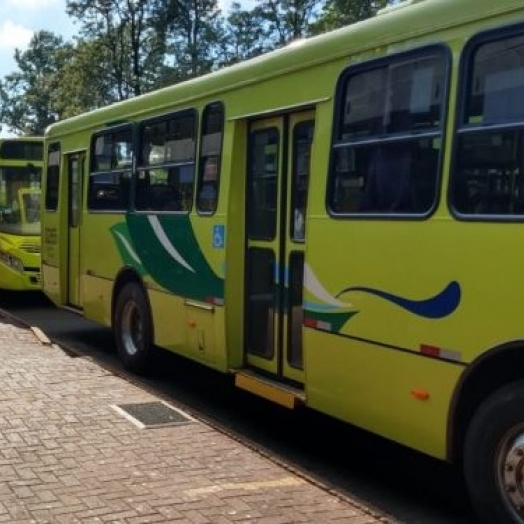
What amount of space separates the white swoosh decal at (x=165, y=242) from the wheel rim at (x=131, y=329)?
1084 mm

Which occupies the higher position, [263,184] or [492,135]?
[492,135]

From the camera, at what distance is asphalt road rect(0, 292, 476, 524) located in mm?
5352

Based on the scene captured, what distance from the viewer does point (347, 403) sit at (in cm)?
538

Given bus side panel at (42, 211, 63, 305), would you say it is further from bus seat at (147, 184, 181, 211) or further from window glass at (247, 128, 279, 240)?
window glass at (247, 128, 279, 240)

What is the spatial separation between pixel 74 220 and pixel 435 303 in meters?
7.21

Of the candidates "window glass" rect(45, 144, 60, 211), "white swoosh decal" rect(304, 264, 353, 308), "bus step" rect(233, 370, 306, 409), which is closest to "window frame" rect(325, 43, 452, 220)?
"white swoosh decal" rect(304, 264, 353, 308)

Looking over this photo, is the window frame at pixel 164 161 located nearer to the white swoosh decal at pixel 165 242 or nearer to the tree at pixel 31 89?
the white swoosh decal at pixel 165 242

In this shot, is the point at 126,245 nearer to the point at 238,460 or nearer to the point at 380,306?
the point at 238,460

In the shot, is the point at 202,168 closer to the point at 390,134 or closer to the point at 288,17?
the point at 390,134

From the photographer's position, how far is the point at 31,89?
6862 cm

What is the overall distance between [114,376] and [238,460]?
296cm

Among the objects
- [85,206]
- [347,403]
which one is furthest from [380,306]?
[85,206]

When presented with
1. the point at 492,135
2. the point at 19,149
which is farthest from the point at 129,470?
the point at 19,149

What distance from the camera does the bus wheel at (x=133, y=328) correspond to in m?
8.70
